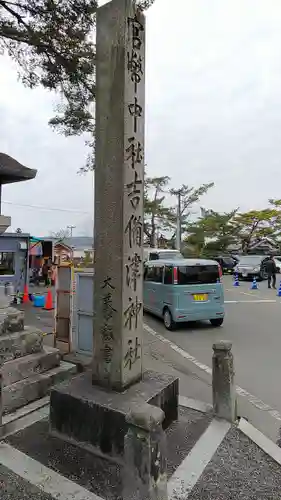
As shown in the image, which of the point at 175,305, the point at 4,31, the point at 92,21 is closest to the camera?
the point at 4,31

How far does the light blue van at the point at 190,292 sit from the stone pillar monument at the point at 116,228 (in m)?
4.72

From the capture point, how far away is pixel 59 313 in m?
6.33

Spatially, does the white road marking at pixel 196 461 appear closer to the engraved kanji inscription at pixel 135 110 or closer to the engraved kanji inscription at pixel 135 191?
the engraved kanji inscription at pixel 135 191

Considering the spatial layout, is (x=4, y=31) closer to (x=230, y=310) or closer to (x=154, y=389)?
(x=154, y=389)

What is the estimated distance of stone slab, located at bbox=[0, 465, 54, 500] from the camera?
2.65 m

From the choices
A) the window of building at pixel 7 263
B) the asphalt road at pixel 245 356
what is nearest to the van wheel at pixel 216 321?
the asphalt road at pixel 245 356

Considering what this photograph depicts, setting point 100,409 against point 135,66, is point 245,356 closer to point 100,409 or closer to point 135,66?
point 100,409

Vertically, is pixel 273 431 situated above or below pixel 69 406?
below

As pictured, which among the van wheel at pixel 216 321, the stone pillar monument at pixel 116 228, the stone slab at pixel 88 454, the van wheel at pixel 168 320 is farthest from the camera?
the van wheel at pixel 216 321

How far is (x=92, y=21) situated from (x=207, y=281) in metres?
6.45

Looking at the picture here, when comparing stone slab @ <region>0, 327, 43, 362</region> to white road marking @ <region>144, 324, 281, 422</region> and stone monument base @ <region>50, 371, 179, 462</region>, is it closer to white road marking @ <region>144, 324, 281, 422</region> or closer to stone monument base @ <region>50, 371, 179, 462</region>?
stone monument base @ <region>50, 371, 179, 462</region>

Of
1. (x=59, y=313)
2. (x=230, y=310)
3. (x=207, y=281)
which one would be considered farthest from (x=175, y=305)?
(x=230, y=310)

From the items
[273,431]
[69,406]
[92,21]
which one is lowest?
[273,431]

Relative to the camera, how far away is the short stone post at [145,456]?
212cm
